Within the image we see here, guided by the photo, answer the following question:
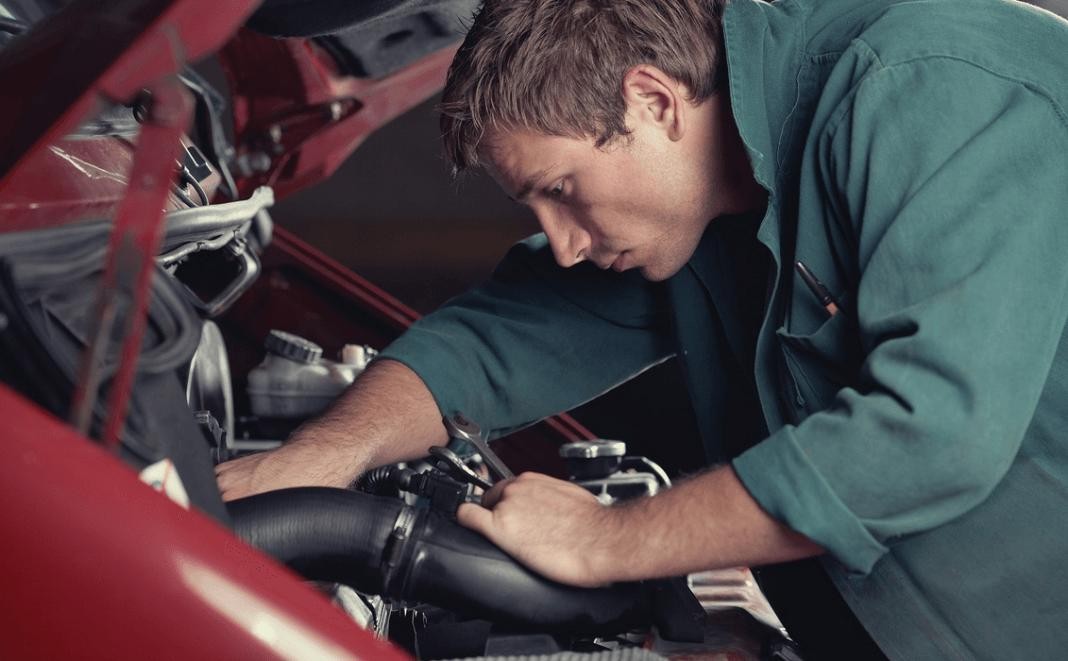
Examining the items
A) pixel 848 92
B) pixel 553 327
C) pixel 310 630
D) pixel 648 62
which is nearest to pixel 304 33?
pixel 648 62

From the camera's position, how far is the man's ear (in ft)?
4.27

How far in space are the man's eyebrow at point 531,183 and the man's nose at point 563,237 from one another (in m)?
0.04

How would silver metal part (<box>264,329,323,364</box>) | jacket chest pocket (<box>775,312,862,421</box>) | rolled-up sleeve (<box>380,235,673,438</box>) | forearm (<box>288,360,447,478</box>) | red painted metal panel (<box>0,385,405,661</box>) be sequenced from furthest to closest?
1. silver metal part (<box>264,329,323,364</box>)
2. rolled-up sleeve (<box>380,235,673,438</box>)
3. forearm (<box>288,360,447,478</box>)
4. jacket chest pocket (<box>775,312,862,421</box>)
5. red painted metal panel (<box>0,385,405,661</box>)

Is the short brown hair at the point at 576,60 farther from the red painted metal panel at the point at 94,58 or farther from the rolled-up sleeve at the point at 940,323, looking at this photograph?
the red painted metal panel at the point at 94,58

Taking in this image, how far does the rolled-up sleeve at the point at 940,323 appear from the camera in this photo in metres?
0.97

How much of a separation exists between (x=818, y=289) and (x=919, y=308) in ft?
0.64

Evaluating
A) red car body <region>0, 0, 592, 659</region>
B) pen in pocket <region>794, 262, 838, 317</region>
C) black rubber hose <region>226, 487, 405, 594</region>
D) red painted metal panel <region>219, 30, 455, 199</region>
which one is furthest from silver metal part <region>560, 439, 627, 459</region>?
red painted metal panel <region>219, 30, 455, 199</region>

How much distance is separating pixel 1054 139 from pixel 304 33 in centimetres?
85

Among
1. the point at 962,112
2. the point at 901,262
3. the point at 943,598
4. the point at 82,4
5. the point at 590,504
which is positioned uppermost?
the point at 82,4

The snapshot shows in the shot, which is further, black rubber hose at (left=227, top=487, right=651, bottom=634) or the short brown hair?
the short brown hair

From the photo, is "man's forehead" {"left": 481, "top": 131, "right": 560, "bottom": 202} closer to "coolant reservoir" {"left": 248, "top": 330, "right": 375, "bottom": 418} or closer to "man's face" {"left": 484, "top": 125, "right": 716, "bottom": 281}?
"man's face" {"left": 484, "top": 125, "right": 716, "bottom": 281}

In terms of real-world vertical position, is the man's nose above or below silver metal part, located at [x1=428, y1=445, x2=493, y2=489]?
above

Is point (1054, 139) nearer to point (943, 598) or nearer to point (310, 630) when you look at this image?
point (943, 598)

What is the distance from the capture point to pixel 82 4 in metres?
0.97
